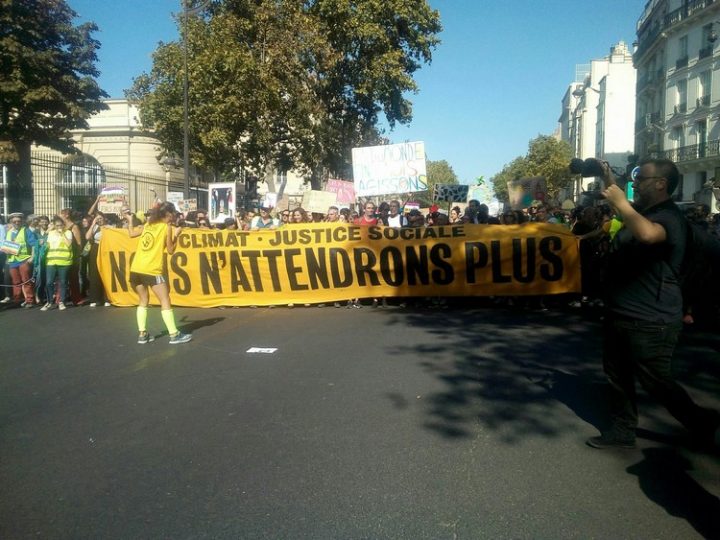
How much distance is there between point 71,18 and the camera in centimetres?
2928

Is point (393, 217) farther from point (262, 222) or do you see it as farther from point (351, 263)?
point (351, 263)

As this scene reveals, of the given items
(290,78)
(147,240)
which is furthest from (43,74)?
(147,240)

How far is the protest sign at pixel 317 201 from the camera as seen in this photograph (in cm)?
1942

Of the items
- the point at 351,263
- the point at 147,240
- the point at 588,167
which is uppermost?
the point at 588,167

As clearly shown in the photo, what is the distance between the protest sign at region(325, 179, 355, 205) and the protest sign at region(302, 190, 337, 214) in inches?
120

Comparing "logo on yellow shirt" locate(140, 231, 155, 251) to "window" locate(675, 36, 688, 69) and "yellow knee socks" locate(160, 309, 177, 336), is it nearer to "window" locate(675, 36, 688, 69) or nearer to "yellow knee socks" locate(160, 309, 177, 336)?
"yellow knee socks" locate(160, 309, 177, 336)

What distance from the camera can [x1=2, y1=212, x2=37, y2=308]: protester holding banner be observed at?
39.6 feet

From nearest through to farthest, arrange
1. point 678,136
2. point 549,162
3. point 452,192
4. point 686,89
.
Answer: point 452,192 → point 686,89 → point 678,136 → point 549,162

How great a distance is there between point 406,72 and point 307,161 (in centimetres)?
639

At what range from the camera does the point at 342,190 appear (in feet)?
75.9

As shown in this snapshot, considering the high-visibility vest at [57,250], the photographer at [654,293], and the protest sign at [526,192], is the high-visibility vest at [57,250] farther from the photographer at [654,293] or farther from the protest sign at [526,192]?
the protest sign at [526,192]

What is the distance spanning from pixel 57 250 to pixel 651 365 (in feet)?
33.9

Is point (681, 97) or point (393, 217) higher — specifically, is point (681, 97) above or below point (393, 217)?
above

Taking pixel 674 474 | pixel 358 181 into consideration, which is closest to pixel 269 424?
pixel 674 474
